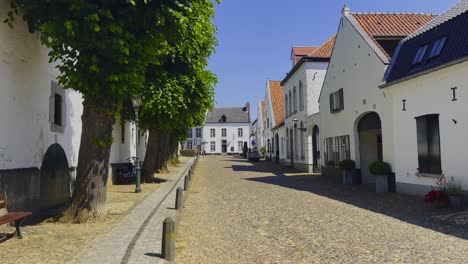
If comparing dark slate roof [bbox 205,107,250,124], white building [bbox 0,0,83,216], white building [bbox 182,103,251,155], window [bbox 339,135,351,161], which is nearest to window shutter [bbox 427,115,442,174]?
window [bbox 339,135,351,161]

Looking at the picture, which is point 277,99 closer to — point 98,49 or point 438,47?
point 438,47

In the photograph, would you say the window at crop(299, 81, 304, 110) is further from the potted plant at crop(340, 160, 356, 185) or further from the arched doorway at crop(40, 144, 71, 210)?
the arched doorway at crop(40, 144, 71, 210)

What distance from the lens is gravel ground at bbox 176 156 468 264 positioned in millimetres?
6613

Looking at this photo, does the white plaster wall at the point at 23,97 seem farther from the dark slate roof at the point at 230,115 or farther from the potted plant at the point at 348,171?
the dark slate roof at the point at 230,115

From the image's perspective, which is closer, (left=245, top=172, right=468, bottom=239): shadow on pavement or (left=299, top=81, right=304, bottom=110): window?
(left=245, top=172, right=468, bottom=239): shadow on pavement

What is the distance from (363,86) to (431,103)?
15.8 feet

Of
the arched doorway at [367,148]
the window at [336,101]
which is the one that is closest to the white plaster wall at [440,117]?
the arched doorway at [367,148]

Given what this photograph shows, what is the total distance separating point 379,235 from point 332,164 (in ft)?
44.8

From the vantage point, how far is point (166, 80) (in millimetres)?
17016

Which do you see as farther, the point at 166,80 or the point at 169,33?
the point at 166,80

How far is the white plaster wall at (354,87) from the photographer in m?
15.9

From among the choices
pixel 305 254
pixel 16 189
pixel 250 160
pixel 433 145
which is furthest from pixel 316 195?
pixel 250 160

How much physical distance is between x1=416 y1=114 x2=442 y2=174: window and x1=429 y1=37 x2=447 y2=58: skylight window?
6.21 feet

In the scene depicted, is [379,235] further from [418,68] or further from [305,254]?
[418,68]
